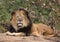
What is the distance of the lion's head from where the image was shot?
29.6 feet

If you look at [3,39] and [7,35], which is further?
[7,35]

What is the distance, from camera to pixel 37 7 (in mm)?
14289

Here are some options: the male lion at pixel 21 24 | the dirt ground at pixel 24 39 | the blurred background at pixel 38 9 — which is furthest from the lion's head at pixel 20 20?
the blurred background at pixel 38 9

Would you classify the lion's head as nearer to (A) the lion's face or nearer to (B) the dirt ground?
(A) the lion's face

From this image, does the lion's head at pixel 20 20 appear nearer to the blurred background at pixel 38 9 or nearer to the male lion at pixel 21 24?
the male lion at pixel 21 24

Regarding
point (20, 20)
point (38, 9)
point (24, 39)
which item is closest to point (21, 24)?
point (20, 20)

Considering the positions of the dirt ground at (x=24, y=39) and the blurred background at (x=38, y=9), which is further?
the blurred background at (x=38, y=9)

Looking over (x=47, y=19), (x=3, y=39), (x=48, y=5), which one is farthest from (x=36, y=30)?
(x=48, y=5)

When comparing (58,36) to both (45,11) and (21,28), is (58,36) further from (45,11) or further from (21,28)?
(45,11)

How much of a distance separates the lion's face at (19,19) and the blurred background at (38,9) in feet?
11.0

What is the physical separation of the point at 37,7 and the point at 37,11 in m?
0.35

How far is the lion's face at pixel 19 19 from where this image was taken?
29.6 feet

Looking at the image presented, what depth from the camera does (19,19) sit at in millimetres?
9039

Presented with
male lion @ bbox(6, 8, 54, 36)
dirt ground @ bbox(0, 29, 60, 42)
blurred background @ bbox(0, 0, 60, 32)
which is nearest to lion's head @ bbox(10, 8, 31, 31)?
male lion @ bbox(6, 8, 54, 36)
